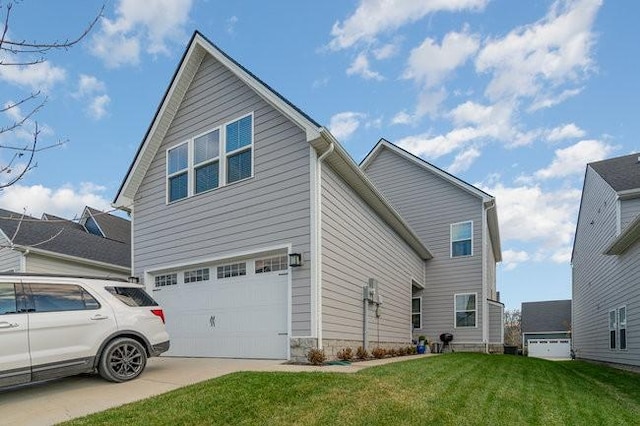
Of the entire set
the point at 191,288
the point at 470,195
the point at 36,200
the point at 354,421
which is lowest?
the point at 354,421

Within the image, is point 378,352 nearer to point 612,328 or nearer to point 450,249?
point 450,249

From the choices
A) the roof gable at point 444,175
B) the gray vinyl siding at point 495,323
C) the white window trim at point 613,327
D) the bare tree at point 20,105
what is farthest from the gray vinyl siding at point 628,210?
the bare tree at point 20,105

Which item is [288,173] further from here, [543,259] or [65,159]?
[543,259]

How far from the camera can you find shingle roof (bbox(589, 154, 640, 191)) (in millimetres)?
13673

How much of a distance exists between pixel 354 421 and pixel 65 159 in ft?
15.0

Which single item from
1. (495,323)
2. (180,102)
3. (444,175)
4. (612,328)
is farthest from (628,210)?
(180,102)

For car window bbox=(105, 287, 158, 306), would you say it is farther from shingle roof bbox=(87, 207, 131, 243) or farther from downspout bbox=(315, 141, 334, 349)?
shingle roof bbox=(87, 207, 131, 243)

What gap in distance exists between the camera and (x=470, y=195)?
1712 centimetres

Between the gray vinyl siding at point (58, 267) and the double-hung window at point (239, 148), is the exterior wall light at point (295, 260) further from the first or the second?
the gray vinyl siding at point (58, 267)

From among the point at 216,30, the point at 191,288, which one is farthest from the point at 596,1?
the point at 191,288

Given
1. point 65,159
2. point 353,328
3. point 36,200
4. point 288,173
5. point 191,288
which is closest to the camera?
point 36,200

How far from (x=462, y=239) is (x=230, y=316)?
10.7 metres

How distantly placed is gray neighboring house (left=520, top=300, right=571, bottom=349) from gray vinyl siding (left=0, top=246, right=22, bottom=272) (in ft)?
109

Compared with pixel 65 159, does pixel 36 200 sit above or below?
below
